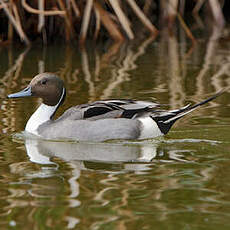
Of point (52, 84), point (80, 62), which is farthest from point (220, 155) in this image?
point (80, 62)

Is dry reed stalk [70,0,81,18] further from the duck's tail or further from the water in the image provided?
the duck's tail

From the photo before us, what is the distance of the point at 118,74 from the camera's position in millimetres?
8531

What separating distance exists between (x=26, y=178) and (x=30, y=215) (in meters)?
0.76

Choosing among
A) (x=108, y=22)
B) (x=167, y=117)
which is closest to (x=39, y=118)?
(x=167, y=117)

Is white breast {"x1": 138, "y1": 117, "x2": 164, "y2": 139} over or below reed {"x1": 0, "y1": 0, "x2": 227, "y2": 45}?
below

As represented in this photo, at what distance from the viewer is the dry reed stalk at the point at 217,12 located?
11.1 m

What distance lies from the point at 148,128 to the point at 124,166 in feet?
2.82

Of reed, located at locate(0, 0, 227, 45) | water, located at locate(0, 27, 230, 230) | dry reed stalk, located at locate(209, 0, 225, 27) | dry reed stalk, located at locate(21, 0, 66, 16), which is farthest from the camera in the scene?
dry reed stalk, located at locate(209, 0, 225, 27)

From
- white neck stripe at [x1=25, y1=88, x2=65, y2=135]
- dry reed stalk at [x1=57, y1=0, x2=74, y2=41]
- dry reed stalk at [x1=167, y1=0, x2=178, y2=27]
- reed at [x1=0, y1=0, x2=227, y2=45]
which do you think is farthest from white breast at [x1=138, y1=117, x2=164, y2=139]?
dry reed stalk at [x1=167, y1=0, x2=178, y2=27]

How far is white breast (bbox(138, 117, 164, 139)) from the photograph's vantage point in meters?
5.51

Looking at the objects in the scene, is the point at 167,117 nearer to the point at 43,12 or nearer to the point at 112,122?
the point at 112,122

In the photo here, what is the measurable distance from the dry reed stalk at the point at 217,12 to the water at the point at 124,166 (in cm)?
256

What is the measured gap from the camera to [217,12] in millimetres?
11797

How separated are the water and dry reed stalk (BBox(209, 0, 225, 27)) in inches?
101
